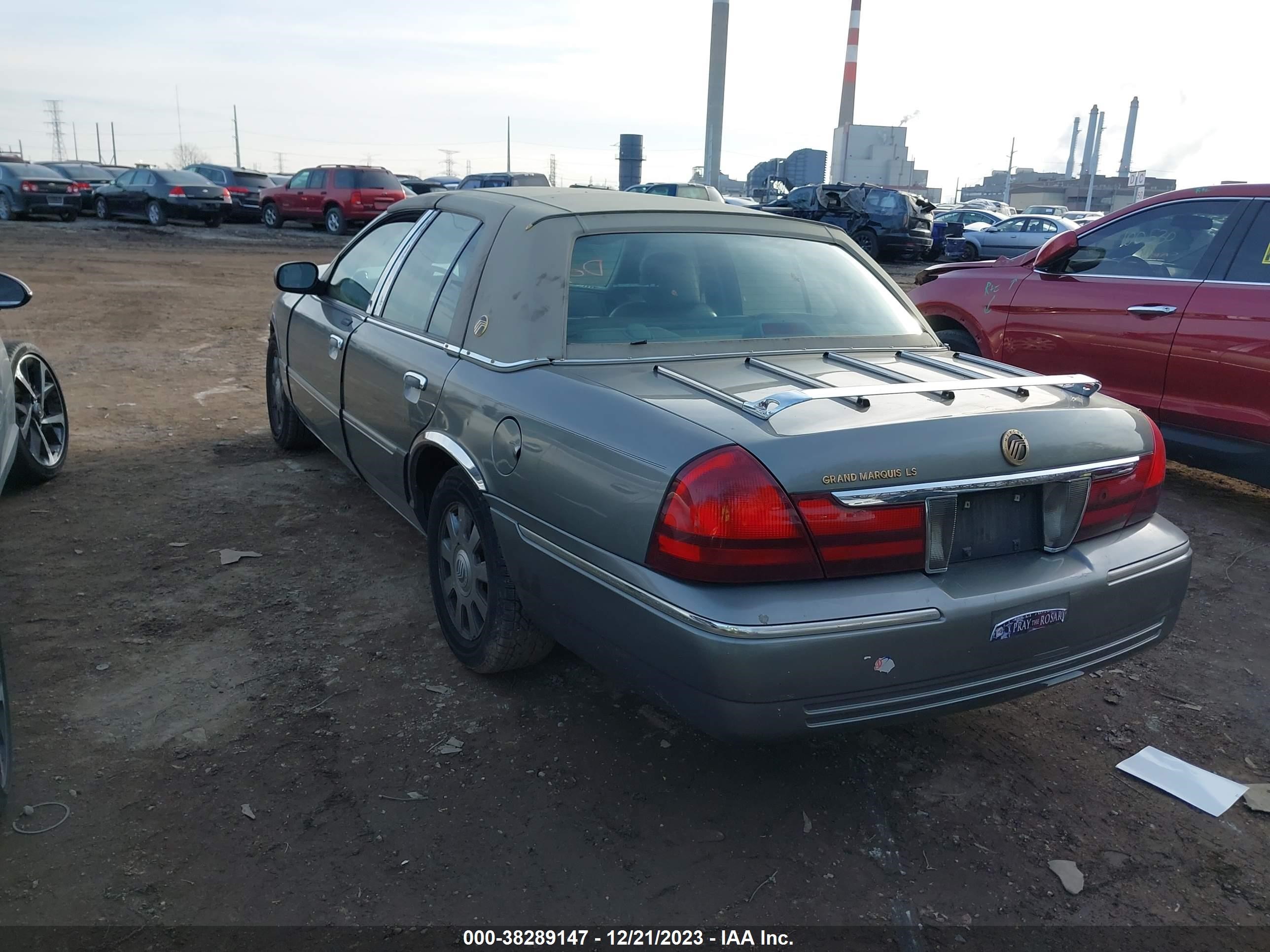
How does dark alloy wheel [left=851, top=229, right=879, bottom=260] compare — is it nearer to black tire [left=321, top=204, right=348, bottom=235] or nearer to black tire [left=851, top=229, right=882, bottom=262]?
black tire [left=851, top=229, right=882, bottom=262]

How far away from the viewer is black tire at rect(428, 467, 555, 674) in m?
3.20

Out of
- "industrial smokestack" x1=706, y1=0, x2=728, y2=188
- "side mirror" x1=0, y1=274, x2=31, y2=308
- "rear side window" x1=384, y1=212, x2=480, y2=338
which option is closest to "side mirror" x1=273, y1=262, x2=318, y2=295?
"rear side window" x1=384, y1=212, x2=480, y2=338

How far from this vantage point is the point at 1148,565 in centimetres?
288

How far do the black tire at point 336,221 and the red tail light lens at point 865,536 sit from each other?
25309 millimetres

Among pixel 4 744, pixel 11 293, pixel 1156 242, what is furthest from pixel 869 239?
pixel 4 744

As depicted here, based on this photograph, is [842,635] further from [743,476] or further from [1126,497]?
[1126,497]

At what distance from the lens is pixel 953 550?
2600 mm

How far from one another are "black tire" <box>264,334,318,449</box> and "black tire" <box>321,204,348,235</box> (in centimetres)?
2098

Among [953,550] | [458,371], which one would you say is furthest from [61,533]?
[953,550]

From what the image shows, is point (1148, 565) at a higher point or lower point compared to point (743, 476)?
lower

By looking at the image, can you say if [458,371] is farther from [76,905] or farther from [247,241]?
[247,241]

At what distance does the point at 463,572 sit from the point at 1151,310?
13.7 ft

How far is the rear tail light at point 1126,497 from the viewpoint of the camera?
2.85m

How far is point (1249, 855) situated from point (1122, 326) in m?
3.67
